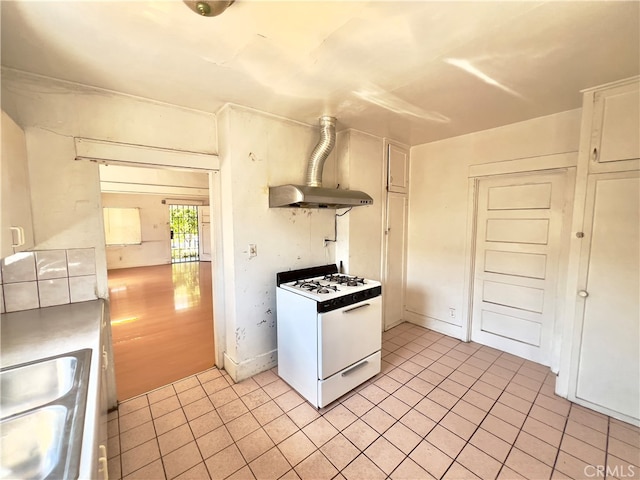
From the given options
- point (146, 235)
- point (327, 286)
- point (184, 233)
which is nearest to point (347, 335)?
point (327, 286)

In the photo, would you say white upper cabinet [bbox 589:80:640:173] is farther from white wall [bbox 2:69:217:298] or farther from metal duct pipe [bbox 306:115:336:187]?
white wall [bbox 2:69:217:298]

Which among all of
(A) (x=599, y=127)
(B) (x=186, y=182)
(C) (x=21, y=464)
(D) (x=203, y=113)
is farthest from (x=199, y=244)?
(A) (x=599, y=127)

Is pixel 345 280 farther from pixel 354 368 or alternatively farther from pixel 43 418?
pixel 43 418

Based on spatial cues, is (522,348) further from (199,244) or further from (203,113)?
(199,244)

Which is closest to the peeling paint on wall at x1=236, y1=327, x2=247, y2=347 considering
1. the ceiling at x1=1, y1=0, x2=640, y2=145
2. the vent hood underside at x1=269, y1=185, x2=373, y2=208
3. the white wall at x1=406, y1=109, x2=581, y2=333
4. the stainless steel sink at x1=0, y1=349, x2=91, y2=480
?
the vent hood underside at x1=269, y1=185, x2=373, y2=208

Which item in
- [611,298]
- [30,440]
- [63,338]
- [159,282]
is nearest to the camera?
[30,440]

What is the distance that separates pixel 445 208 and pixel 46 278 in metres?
3.75

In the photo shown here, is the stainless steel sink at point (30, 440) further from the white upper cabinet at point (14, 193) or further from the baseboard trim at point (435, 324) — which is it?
the baseboard trim at point (435, 324)

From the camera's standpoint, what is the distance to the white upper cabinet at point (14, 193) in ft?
4.17

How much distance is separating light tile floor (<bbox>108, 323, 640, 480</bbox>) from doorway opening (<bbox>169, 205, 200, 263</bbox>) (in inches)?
291

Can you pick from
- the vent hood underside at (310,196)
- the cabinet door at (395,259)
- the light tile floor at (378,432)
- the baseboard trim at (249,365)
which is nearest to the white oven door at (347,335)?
the light tile floor at (378,432)

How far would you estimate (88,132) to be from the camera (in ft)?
6.24

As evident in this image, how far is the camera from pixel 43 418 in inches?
35.1

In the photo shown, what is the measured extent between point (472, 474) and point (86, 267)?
283 cm
